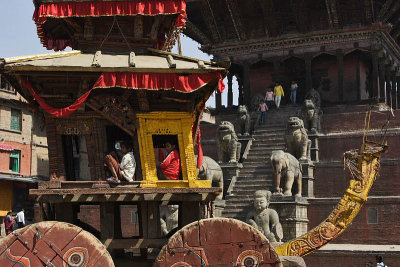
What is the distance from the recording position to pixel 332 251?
74.3ft

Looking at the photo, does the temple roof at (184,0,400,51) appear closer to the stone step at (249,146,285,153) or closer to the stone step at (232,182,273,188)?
the stone step at (249,146,285,153)

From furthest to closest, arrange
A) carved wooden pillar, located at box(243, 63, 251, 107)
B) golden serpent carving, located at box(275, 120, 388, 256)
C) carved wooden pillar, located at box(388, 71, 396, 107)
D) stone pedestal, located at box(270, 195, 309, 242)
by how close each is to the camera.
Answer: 1. carved wooden pillar, located at box(388, 71, 396, 107)
2. carved wooden pillar, located at box(243, 63, 251, 107)
3. stone pedestal, located at box(270, 195, 309, 242)
4. golden serpent carving, located at box(275, 120, 388, 256)

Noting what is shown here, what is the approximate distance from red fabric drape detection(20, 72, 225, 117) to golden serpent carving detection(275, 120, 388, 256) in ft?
11.9

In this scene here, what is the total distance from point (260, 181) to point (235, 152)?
6.08ft

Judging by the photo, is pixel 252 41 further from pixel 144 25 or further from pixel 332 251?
pixel 144 25

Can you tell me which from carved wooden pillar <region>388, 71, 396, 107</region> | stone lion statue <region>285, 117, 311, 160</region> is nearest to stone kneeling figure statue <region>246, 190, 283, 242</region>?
stone lion statue <region>285, 117, 311, 160</region>

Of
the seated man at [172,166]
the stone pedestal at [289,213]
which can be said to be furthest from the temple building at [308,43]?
the seated man at [172,166]

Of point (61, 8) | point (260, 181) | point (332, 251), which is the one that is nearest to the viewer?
point (61, 8)

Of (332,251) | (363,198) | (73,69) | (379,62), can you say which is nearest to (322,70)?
(379,62)

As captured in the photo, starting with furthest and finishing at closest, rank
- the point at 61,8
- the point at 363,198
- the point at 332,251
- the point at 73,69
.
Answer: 1. the point at 332,251
2. the point at 363,198
3. the point at 61,8
4. the point at 73,69

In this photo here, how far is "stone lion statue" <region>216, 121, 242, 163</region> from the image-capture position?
2764cm

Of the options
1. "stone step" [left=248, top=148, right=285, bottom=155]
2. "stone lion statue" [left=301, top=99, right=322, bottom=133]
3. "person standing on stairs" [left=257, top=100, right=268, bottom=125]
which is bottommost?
"stone step" [left=248, top=148, right=285, bottom=155]

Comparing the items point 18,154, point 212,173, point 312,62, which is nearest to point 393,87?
point 312,62

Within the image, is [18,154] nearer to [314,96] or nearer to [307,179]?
[314,96]
